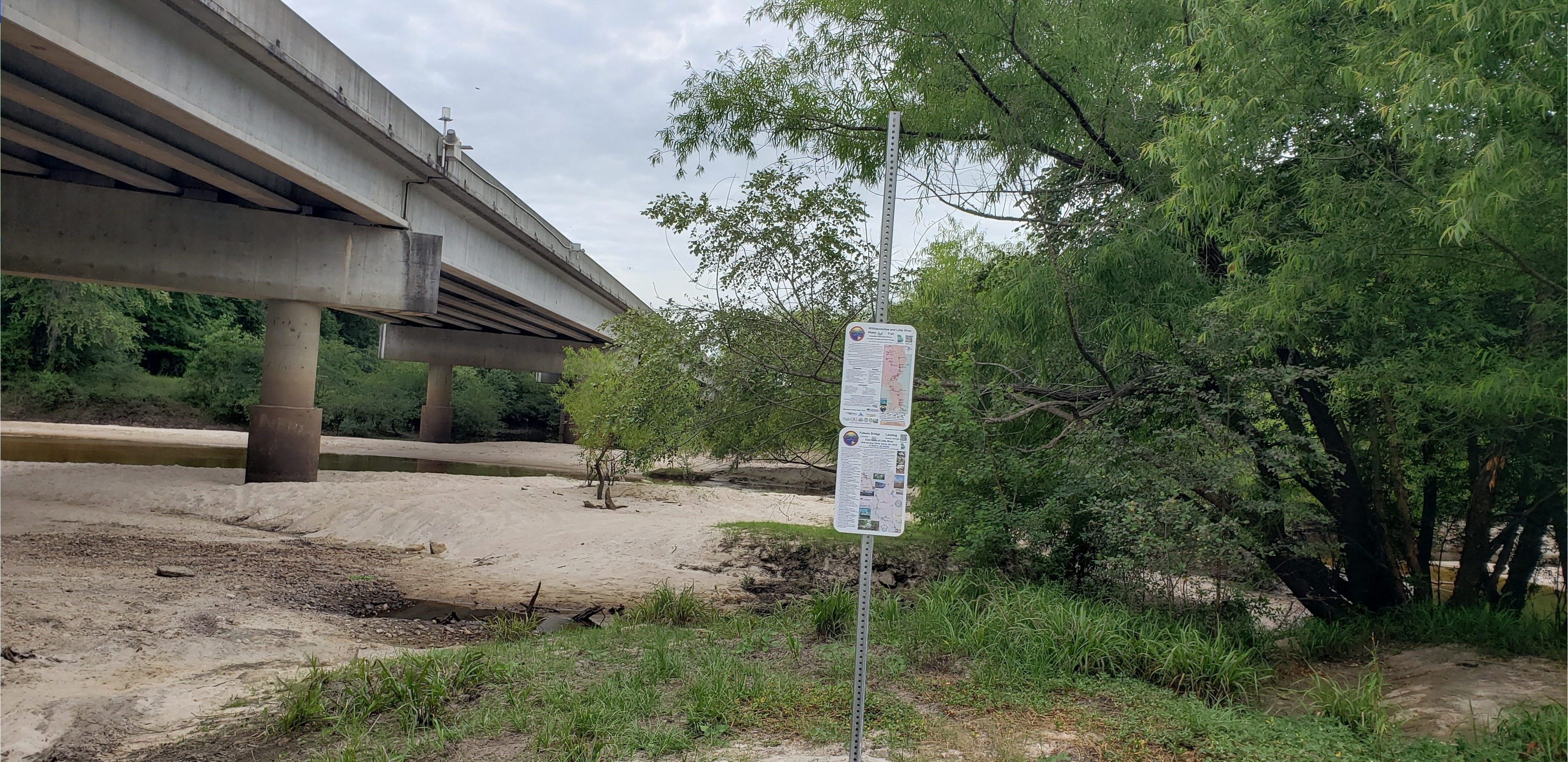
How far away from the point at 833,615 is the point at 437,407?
35613 mm

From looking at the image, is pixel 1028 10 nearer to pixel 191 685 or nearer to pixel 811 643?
pixel 811 643

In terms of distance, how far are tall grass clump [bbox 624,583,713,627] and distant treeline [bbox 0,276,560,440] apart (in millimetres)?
30204

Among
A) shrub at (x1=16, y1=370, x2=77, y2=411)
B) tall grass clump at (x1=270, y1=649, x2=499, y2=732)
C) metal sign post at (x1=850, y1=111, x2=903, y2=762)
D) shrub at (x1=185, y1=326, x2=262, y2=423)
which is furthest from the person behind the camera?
shrub at (x1=185, y1=326, x2=262, y2=423)

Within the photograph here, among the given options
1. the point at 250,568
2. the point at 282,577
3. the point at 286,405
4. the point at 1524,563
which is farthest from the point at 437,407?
the point at 1524,563

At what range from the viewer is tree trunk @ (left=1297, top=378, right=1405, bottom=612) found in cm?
787

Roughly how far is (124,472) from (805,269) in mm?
15220

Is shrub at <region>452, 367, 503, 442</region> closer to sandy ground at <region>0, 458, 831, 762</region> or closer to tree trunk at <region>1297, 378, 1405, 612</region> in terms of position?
sandy ground at <region>0, 458, 831, 762</region>

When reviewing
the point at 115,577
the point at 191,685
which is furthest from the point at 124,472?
the point at 191,685

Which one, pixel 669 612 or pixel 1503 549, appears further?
pixel 669 612

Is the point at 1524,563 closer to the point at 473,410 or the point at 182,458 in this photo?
the point at 182,458

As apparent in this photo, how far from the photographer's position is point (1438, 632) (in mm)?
7020

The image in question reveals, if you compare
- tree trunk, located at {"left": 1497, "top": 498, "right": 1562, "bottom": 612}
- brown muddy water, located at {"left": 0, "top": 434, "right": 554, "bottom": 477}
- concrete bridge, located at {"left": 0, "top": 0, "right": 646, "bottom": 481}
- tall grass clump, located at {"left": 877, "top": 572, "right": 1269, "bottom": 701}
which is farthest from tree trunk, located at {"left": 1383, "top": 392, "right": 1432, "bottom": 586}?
brown muddy water, located at {"left": 0, "top": 434, "right": 554, "bottom": 477}

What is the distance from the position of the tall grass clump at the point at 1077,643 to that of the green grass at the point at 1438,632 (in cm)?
99

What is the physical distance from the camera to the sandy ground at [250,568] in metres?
6.36
